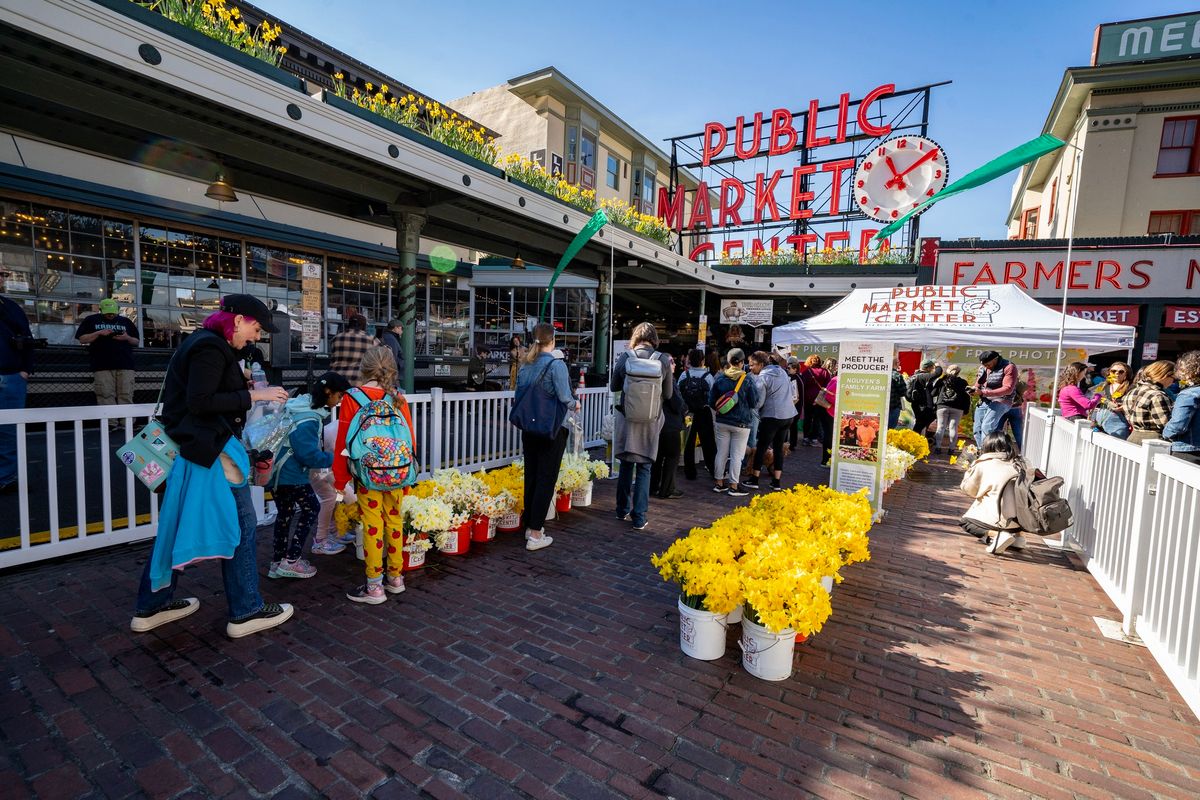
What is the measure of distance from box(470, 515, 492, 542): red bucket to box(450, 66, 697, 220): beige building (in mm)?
18214

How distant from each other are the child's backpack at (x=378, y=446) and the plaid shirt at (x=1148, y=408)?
A: 6784 mm

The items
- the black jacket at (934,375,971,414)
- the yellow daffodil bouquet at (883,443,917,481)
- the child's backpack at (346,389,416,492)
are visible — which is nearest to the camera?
the child's backpack at (346,389,416,492)

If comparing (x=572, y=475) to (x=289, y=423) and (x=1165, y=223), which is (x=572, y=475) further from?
(x=1165, y=223)

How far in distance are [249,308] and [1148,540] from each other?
5820 mm

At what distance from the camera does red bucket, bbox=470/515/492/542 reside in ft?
15.8

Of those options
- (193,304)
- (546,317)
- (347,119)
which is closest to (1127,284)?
(546,317)

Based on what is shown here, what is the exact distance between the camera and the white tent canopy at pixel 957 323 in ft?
21.7

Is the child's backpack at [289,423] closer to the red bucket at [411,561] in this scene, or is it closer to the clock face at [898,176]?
the red bucket at [411,561]

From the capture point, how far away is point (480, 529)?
15.9 ft

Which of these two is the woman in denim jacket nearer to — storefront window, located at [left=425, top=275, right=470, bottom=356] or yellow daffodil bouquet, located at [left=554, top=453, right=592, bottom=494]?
yellow daffodil bouquet, located at [left=554, top=453, right=592, bottom=494]

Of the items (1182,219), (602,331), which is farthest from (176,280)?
(1182,219)

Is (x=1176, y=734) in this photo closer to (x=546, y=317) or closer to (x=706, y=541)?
(x=706, y=541)

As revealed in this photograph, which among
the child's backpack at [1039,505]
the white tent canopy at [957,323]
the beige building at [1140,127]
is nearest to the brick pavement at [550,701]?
the child's backpack at [1039,505]

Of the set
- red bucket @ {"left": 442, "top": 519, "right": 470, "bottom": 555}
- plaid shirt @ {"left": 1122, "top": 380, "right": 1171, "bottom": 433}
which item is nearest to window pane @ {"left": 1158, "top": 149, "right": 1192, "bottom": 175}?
plaid shirt @ {"left": 1122, "top": 380, "right": 1171, "bottom": 433}
